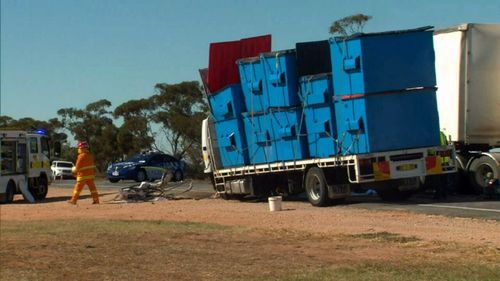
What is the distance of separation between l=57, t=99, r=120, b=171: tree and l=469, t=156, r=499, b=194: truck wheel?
1912 inches

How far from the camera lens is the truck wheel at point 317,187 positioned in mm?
17312

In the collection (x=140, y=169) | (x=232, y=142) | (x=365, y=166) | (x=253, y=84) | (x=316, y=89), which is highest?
(x=253, y=84)

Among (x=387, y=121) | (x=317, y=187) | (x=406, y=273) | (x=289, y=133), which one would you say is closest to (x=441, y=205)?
(x=387, y=121)

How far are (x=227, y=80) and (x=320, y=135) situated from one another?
13.8 ft

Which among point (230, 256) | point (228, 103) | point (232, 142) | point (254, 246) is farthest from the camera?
point (232, 142)

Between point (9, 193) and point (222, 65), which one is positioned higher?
point (222, 65)

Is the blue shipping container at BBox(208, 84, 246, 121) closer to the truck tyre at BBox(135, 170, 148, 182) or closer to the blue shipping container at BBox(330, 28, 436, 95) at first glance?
the blue shipping container at BBox(330, 28, 436, 95)

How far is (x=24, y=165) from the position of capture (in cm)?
2533

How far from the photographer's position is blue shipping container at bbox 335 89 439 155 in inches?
642

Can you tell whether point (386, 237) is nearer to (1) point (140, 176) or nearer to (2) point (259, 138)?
(2) point (259, 138)

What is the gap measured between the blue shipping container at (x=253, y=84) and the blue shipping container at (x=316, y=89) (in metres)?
1.23

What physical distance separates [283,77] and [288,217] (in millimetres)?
3862

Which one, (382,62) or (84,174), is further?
(84,174)

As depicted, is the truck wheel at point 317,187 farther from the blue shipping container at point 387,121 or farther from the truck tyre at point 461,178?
the truck tyre at point 461,178
